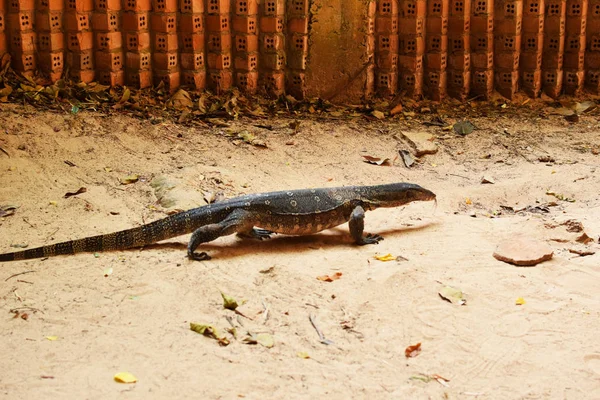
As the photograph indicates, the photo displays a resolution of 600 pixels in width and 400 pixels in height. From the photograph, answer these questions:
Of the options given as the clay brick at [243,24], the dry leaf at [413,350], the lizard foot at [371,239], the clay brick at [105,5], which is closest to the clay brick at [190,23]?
the clay brick at [243,24]

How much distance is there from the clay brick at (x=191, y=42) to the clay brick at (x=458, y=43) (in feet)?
9.34

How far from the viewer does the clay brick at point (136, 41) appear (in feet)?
24.9

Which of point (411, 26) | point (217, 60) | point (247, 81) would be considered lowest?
point (247, 81)

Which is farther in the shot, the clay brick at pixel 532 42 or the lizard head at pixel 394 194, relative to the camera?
the clay brick at pixel 532 42

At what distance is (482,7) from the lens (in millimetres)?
8430

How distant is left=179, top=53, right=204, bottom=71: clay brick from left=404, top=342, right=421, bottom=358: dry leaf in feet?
15.9

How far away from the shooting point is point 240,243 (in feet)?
18.1

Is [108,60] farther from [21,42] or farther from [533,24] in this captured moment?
[533,24]

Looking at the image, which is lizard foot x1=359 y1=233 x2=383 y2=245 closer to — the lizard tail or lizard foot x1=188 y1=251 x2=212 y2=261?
lizard foot x1=188 y1=251 x2=212 y2=261

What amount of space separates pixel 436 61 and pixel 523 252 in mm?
4029

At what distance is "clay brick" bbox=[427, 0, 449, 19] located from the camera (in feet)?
27.4

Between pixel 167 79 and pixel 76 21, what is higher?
pixel 76 21

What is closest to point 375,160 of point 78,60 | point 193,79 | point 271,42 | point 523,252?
point 271,42

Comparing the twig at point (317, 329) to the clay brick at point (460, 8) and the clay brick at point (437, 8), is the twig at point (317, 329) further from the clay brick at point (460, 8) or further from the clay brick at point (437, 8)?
the clay brick at point (460, 8)
